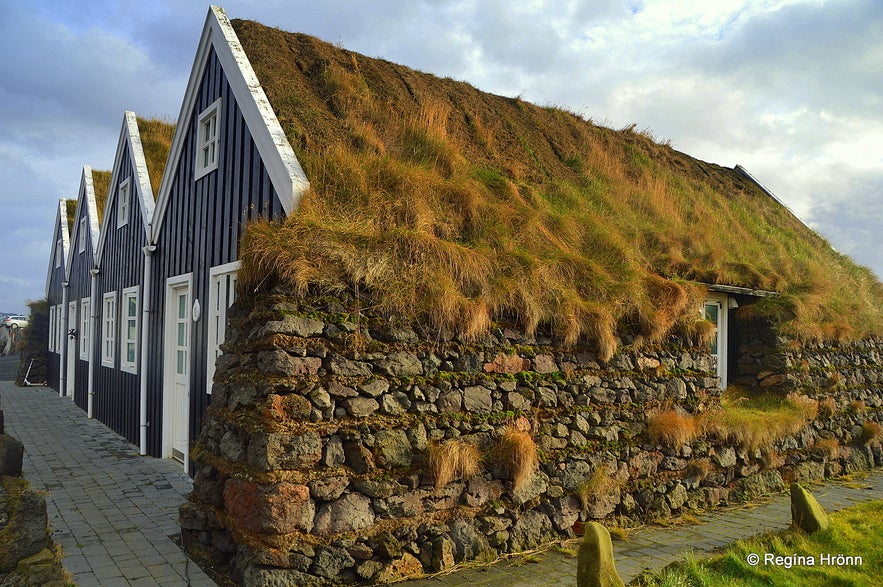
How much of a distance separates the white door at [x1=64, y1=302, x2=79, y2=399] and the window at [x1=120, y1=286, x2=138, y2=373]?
615 cm

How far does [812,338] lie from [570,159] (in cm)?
527

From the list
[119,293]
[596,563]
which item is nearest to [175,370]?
[119,293]

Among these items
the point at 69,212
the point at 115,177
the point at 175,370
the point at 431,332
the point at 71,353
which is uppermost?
the point at 69,212

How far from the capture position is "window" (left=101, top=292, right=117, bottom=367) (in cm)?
1370

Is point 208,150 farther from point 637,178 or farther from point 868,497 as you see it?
point 868,497

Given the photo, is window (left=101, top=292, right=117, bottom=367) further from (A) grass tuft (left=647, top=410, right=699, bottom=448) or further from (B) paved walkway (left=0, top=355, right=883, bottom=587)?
(A) grass tuft (left=647, top=410, right=699, bottom=448)

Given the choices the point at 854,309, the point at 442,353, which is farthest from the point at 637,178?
the point at 442,353

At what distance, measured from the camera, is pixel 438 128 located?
9.90 meters

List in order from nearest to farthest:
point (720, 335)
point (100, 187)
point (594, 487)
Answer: point (594, 487), point (720, 335), point (100, 187)

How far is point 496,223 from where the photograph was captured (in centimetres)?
749

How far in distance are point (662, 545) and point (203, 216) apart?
7154 millimetres

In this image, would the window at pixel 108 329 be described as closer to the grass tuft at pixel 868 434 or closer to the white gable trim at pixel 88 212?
the white gable trim at pixel 88 212

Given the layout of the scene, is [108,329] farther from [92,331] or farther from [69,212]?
[69,212]

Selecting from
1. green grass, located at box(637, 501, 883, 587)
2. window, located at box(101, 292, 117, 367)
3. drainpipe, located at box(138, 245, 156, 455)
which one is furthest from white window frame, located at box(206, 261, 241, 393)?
window, located at box(101, 292, 117, 367)
